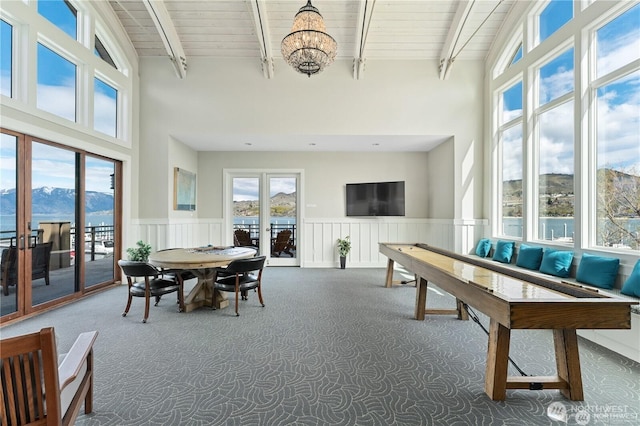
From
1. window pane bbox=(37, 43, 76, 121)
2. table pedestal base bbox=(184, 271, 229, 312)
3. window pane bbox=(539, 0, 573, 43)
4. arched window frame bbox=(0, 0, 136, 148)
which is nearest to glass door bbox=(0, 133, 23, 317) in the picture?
arched window frame bbox=(0, 0, 136, 148)

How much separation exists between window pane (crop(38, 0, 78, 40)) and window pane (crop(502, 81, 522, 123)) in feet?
23.3

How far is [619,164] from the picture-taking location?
3.36 metres

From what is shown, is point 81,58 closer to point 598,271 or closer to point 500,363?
point 500,363

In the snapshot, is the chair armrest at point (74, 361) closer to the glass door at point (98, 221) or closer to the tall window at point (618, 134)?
the glass door at point (98, 221)

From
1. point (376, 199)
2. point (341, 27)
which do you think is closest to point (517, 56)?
point (341, 27)

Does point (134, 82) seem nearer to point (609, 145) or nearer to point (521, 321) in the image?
point (521, 321)

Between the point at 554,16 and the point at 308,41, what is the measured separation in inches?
148

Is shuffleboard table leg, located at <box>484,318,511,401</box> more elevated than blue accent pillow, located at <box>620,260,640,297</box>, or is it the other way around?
blue accent pillow, located at <box>620,260,640,297</box>

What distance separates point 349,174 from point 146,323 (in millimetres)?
5006

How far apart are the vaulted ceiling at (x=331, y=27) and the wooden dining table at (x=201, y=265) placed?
355cm

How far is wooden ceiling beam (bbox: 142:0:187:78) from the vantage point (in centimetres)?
452

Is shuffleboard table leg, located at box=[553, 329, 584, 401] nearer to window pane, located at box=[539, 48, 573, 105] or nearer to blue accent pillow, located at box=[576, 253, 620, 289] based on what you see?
blue accent pillow, located at box=[576, 253, 620, 289]

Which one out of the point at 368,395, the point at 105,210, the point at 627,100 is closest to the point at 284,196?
the point at 105,210

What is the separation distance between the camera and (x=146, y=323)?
135 inches
